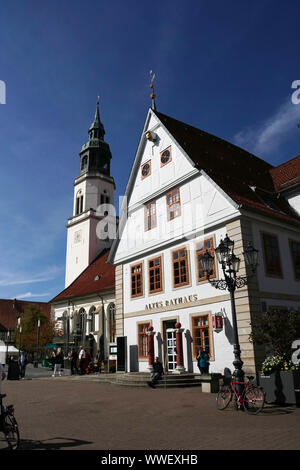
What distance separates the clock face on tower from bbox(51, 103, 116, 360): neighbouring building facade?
16.7m

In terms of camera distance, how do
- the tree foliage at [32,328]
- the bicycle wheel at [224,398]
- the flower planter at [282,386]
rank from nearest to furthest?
1. the bicycle wheel at [224,398]
2. the flower planter at [282,386]
3. the tree foliage at [32,328]

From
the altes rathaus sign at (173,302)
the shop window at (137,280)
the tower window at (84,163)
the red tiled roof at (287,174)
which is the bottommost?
the altes rathaus sign at (173,302)

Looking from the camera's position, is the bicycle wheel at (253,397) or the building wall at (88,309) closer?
the bicycle wheel at (253,397)

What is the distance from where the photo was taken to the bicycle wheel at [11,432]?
637 cm

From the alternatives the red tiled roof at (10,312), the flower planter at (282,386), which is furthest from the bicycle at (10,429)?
the red tiled roof at (10,312)

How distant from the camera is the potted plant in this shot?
10.8 meters

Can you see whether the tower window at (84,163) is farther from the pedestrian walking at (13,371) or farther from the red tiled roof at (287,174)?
the pedestrian walking at (13,371)

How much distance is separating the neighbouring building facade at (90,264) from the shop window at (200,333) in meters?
18.0

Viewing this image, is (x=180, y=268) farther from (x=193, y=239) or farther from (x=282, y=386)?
(x=282, y=386)

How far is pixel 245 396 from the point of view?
387 inches

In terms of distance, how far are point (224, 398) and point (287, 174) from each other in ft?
58.3

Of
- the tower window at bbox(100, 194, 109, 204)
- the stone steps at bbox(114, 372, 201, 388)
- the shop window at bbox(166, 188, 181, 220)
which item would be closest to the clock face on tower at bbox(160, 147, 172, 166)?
the shop window at bbox(166, 188, 181, 220)

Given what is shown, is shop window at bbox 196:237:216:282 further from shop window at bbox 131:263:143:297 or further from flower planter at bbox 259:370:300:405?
flower planter at bbox 259:370:300:405

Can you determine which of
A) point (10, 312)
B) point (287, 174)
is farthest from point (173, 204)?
point (10, 312)
